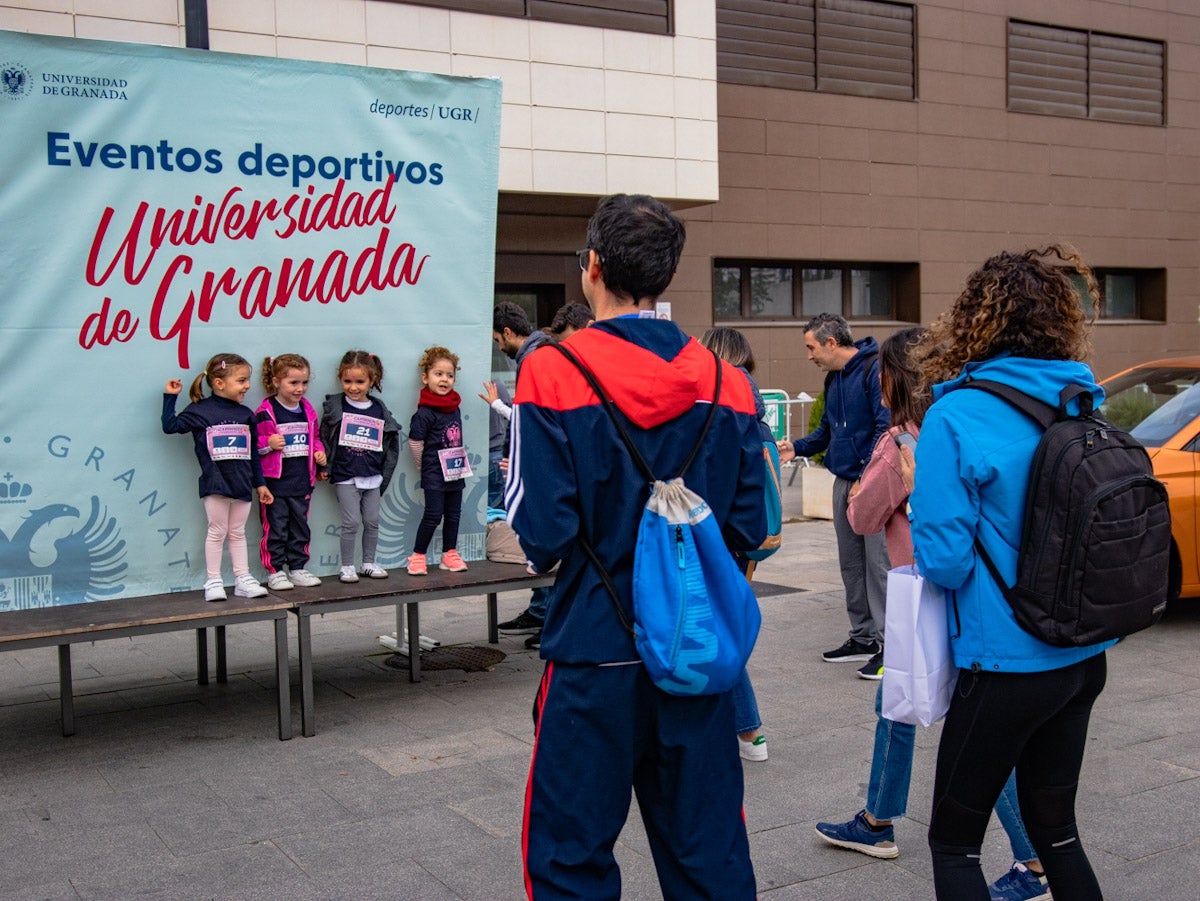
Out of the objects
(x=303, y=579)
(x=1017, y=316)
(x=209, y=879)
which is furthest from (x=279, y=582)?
(x=1017, y=316)

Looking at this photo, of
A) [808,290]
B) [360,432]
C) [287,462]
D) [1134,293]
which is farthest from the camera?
[1134,293]

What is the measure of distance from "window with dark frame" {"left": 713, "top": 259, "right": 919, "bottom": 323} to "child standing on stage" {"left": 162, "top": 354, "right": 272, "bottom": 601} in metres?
11.6

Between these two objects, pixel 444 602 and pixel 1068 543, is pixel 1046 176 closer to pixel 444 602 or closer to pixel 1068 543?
pixel 444 602

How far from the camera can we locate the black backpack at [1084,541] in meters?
2.93

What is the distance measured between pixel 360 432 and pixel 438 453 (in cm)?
52

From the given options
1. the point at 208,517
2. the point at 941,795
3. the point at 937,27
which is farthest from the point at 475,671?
the point at 937,27

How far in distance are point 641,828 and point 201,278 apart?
11.2 ft

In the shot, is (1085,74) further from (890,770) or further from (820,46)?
(890,770)

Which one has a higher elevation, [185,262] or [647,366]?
[185,262]

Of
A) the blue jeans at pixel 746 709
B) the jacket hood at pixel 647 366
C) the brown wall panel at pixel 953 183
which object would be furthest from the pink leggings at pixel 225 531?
the brown wall panel at pixel 953 183

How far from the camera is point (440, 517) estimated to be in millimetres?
6859

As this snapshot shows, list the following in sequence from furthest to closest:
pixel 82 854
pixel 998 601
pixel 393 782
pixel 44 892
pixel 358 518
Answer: pixel 358 518 < pixel 393 782 < pixel 82 854 < pixel 44 892 < pixel 998 601

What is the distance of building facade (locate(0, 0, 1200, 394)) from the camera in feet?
44.4

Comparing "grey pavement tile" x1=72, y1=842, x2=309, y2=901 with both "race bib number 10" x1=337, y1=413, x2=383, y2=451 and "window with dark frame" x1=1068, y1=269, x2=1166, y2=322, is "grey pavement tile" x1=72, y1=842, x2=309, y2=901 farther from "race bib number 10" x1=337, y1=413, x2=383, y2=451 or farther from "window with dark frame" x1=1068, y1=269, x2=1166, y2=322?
"window with dark frame" x1=1068, y1=269, x2=1166, y2=322
